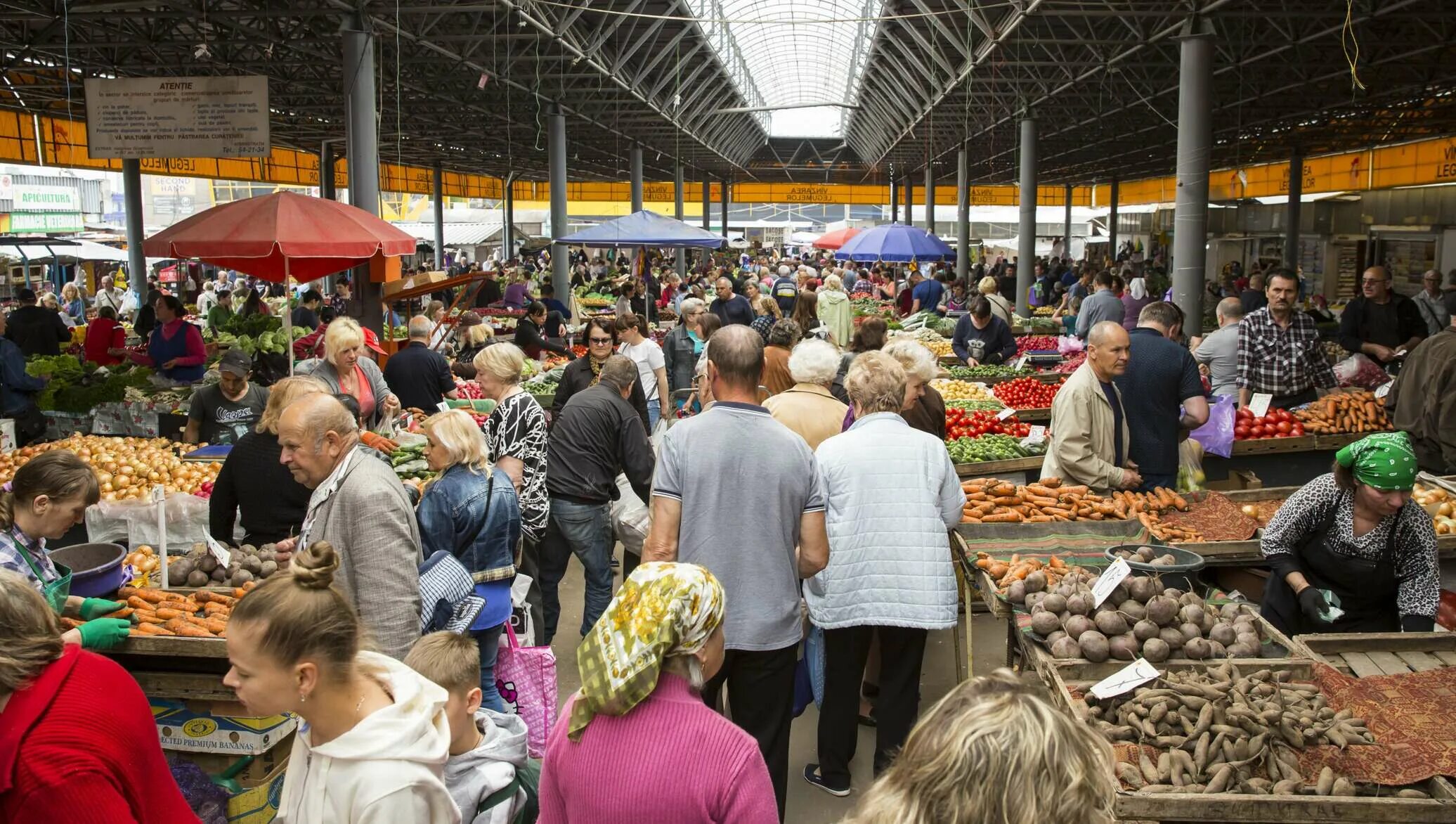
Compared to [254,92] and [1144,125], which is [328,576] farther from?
[1144,125]

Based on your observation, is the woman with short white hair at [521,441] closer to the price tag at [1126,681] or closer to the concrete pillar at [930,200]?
the price tag at [1126,681]

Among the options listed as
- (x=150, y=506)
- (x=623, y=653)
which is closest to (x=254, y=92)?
(x=150, y=506)

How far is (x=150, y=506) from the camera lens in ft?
21.6

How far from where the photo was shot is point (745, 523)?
3.63 metres

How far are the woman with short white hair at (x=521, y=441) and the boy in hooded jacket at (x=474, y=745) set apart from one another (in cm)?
236

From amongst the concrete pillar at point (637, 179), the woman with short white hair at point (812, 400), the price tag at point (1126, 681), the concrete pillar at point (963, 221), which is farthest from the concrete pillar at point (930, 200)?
the price tag at point (1126, 681)

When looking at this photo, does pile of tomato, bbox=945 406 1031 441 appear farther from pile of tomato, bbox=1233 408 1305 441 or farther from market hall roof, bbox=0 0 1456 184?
market hall roof, bbox=0 0 1456 184

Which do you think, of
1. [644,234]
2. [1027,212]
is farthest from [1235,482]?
[1027,212]

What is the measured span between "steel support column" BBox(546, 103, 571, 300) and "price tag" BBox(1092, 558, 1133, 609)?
658 inches

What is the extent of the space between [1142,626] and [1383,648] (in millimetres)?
957

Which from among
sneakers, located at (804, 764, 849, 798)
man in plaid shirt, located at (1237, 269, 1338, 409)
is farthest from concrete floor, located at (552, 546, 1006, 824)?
man in plaid shirt, located at (1237, 269, 1338, 409)

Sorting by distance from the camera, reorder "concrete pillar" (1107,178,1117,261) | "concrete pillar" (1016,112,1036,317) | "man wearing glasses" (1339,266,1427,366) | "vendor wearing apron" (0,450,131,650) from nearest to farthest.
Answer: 1. "vendor wearing apron" (0,450,131,650)
2. "man wearing glasses" (1339,266,1427,366)
3. "concrete pillar" (1016,112,1036,317)
4. "concrete pillar" (1107,178,1117,261)

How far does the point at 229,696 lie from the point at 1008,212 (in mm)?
47536

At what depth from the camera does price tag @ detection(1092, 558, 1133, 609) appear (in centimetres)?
428
